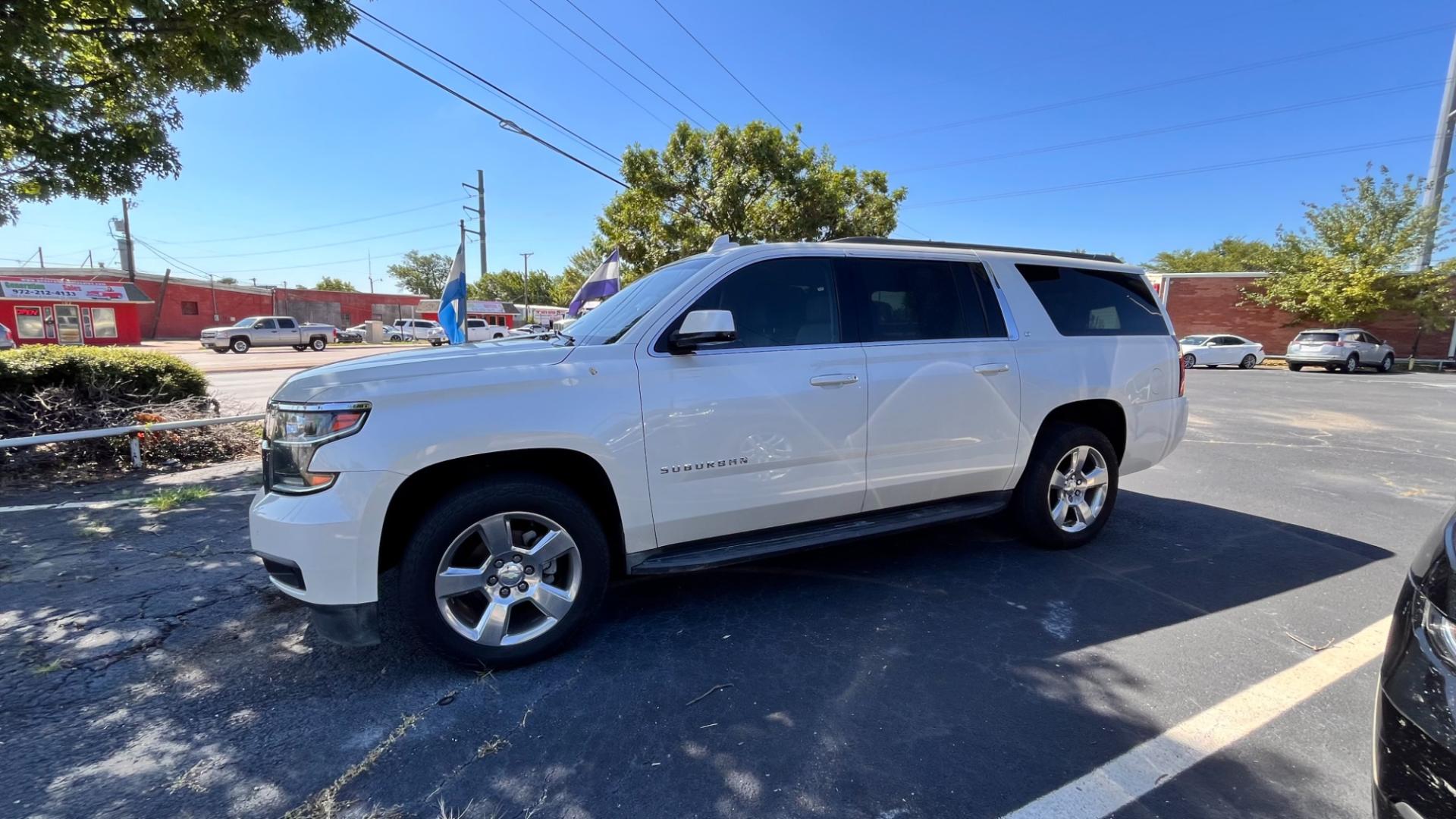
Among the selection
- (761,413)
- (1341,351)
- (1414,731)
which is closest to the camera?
(1414,731)

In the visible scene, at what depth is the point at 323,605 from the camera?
254 cm

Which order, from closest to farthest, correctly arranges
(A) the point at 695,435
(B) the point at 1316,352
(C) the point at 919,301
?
1. (A) the point at 695,435
2. (C) the point at 919,301
3. (B) the point at 1316,352

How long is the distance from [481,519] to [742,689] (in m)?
1.32

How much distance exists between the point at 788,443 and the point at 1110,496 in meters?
2.61

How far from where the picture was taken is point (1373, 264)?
25812mm

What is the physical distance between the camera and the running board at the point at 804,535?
3035 millimetres

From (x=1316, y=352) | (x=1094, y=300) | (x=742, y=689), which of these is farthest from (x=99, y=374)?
(x=1316, y=352)

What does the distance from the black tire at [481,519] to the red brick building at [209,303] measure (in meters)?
40.7

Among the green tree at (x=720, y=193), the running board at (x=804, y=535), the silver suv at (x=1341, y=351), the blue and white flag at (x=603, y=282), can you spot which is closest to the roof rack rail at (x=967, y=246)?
the running board at (x=804, y=535)

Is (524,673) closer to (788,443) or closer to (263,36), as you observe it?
(788,443)

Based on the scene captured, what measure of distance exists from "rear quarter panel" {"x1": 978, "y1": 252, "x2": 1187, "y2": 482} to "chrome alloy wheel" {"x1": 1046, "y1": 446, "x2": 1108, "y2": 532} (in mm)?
323

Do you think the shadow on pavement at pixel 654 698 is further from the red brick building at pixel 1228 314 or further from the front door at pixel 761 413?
the red brick building at pixel 1228 314

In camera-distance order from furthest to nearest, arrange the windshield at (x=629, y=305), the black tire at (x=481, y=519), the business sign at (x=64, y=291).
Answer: the business sign at (x=64, y=291) → the windshield at (x=629, y=305) → the black tire at (x=481, y=519)

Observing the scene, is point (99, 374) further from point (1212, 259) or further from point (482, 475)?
point (1212, 259)
